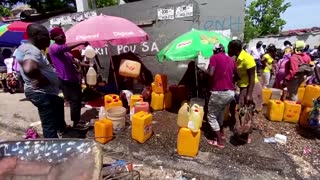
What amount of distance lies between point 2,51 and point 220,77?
390 inches

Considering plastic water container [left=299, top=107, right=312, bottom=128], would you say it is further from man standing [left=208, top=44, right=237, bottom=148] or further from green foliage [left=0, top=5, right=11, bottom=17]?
green foliage [left=0, top=5, right=11, bottom=17]

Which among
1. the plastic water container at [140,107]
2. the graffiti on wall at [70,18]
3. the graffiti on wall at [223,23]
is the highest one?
the graffiti on wall at [70,18]

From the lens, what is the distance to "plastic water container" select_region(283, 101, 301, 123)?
18.5ft

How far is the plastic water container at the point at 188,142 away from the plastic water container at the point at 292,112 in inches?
98.6

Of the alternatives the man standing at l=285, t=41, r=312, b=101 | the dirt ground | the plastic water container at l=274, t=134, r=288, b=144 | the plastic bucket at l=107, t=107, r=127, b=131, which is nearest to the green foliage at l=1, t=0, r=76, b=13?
the dirt ground

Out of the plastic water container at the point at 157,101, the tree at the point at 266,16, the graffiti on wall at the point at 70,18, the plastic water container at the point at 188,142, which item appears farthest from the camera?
the tree at the point at 266,16

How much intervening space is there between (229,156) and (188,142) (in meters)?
0.72

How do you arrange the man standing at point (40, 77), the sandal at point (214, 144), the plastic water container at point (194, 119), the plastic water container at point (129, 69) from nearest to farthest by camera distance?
the man standing at point (40, 77)
the plastic water container at point (194, 119)
the sandal at point (214, 144)
the plastic water container at point (129, 69)

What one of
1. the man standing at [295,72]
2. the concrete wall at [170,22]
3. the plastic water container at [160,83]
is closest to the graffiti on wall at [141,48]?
the concrete wall at [170,22]

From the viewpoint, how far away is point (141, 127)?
4715mm

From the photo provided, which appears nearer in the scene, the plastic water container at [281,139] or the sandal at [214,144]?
the sandal at [214,144]

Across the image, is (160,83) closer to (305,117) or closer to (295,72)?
(295,72)

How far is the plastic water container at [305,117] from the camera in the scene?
532 centimetres

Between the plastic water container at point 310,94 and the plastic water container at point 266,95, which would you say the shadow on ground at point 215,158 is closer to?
the plastic water container at point 310,94
